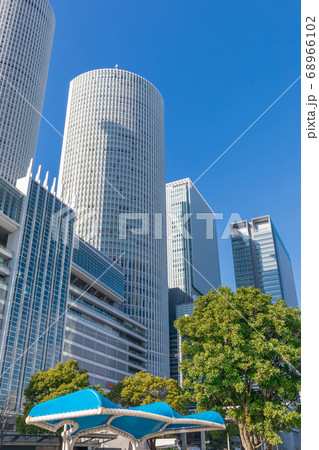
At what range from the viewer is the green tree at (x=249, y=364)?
25.6m

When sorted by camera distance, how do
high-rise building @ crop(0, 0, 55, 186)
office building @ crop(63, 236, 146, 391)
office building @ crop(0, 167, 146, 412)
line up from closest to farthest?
office building @ crop(0, 167, 146, 412)
office building @ crop(63, 236, 146, 391)
high-rise building @ crop(0, 0, 55, 186)

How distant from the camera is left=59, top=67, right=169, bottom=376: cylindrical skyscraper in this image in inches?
5217

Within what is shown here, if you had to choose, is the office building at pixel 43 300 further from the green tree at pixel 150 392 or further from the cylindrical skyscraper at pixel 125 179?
the cylindrical skyscraper at pixel 125 179

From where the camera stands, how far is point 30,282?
67.8 meters

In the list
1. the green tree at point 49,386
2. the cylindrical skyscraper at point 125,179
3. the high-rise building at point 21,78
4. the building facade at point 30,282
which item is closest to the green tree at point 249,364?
the green tree at point 49,386

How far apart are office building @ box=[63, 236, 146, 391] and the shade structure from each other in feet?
184

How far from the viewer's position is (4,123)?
142m

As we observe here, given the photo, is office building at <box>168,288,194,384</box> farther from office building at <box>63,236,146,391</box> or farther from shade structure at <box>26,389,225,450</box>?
shade structure at <box>26,389,225,450</box>

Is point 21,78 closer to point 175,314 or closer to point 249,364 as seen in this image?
point 175,314

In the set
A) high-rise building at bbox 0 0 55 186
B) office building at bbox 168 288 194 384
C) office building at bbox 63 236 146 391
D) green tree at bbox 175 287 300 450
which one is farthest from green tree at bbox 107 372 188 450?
high-rise building at bbox 0 0 55 186
